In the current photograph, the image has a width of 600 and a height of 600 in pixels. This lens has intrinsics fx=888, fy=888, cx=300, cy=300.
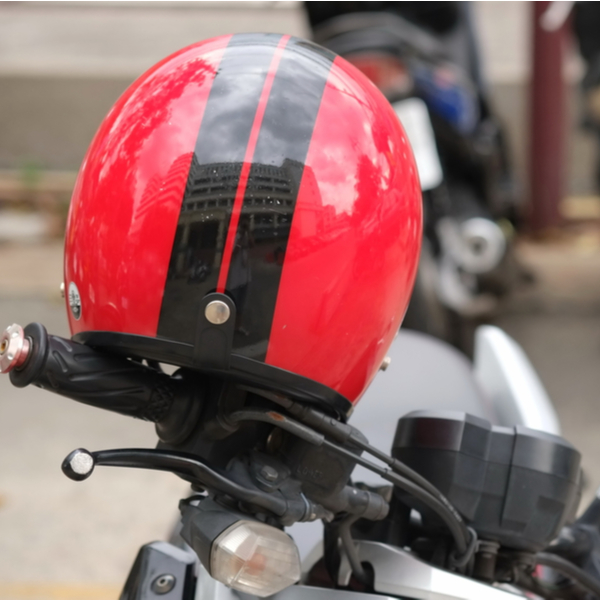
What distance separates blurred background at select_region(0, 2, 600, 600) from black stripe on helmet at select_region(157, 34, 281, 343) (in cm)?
164

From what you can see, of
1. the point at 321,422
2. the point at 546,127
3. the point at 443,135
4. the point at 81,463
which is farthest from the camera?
the point at 546,127

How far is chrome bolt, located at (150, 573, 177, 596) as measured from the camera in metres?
1.08

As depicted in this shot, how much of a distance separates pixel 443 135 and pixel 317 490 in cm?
235

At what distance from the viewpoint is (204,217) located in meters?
0.93

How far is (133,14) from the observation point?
22.0 ft

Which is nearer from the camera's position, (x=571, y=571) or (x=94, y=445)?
(x=571, y=571)

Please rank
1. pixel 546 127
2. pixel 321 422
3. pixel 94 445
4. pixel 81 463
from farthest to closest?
pixel 546 127
pixel 94 445
pixel 321 422
pixel 81 463

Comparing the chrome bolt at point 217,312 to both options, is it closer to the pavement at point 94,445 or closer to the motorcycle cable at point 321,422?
the motorcycle cable at point 321,422

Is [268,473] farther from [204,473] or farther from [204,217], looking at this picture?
[204,217]

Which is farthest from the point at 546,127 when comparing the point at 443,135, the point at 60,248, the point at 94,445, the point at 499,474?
the point at 499,474

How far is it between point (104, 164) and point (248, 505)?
1.34ft

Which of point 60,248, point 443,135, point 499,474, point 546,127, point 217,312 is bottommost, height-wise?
point 60,248

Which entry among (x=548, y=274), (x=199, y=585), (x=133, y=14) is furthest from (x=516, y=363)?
(x=133, y=14)

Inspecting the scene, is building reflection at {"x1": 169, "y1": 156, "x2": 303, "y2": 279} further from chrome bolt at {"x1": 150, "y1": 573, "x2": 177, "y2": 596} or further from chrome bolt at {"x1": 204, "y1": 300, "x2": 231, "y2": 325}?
chrome bolt at {"x1": 150, "y1": 573, "x2": 177, "y2": 596}
